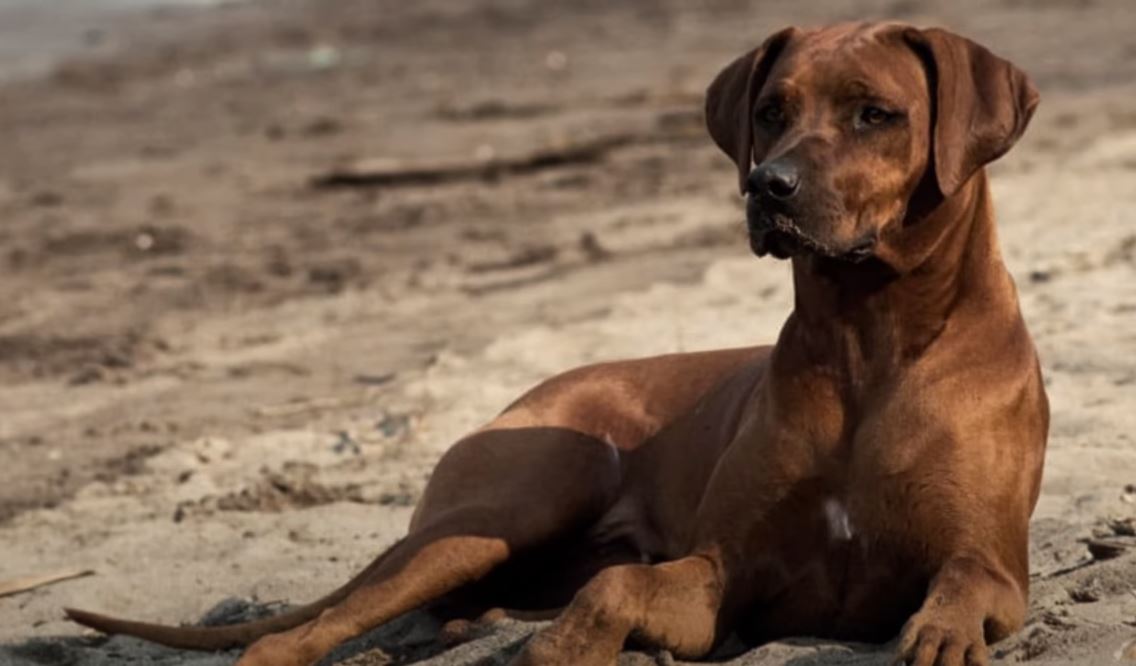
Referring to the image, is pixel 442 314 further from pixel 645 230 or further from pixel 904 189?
pixel 904 189

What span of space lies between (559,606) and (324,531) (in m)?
1.17

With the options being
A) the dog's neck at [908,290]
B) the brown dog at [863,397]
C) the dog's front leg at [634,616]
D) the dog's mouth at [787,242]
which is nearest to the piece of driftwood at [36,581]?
the brown dog at [863,397]

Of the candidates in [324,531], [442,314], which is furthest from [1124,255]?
[324,531]

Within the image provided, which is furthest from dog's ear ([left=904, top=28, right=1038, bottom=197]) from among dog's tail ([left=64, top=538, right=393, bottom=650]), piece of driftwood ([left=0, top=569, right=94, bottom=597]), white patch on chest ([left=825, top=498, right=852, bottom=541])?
piece of driftwood ([left=0, top=569, right=94, bottom=597])

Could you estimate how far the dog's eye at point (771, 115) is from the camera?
5539 millimetres

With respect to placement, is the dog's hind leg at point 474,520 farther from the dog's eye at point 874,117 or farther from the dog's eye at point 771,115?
the dog's eye at point 874,117

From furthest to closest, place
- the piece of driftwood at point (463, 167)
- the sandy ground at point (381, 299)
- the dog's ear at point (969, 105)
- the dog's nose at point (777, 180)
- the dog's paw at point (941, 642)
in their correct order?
the piece of driftwood at point (463, 167) < the sandy ground at point (381, 299) < the dog's ear at point (969, 105) < the dog's nose at point (777, 180) < the dog's paw at point (941, 642)

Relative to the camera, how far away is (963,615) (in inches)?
199

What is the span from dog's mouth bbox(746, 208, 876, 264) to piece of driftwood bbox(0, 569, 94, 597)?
2.61 m

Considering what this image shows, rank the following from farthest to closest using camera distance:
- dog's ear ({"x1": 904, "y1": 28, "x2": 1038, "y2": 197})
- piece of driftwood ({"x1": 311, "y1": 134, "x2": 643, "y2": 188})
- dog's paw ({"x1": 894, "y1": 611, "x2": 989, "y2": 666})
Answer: piece of driftwood ({"x1": 311, "y1": 134, "x2": 643, "y2": 188})
dog's ear ({"x1": 904, "y1": 28, "x2": 1038, "y2": 197})
dog's paw ({"x1": 894, "y1": 611, "x2": 989, "y2": 666})

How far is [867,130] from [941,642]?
3.69ft

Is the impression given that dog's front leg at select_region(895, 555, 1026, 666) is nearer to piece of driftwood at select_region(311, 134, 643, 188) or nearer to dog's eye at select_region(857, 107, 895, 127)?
dog's eye at select_region(857, 107, 895, 127)

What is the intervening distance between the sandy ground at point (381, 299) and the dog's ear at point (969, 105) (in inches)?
38.6

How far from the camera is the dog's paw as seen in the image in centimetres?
493
